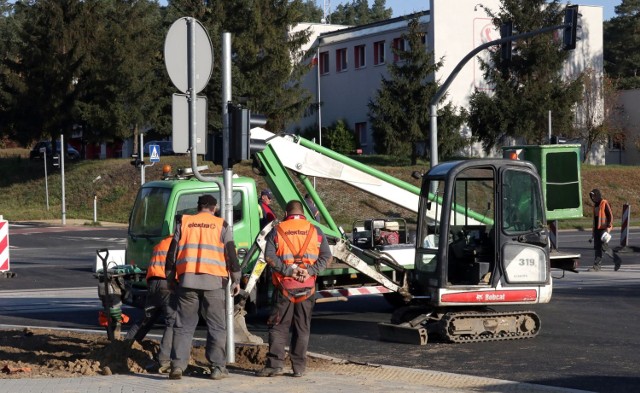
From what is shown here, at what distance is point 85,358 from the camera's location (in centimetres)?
1125

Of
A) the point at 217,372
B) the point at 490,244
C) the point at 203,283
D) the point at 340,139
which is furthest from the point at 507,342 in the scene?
the point at 340,139

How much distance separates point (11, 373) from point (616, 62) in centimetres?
9749

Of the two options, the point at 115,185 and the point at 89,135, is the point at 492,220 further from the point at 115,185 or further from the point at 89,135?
the point at 89,135

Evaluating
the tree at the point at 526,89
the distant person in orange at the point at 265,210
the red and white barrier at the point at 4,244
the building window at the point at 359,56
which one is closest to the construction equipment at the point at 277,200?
the distant person in orange at the point at 265,210

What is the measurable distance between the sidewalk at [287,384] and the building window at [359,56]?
55492 millimetres

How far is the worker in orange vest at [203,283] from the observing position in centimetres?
999

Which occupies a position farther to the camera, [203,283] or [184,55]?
[184,55]

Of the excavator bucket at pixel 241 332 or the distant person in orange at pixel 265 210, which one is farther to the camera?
the distant person in orange at pixel 265 210

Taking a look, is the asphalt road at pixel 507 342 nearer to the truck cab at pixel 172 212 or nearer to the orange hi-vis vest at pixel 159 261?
the truck cab at pixel 172 212

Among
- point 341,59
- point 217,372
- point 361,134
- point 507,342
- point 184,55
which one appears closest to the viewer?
point 217,372

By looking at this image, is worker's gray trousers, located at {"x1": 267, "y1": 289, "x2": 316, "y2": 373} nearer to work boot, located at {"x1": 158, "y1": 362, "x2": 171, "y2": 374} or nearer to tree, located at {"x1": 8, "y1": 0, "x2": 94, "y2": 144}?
work boot, located at {"x1": 158, "y1": 362, "x2": 171, "y2": 374}

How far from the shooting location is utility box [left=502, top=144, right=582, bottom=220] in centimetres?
1731

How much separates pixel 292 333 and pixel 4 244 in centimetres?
1506

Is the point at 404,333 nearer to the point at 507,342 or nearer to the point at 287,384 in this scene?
the point at 507,342
